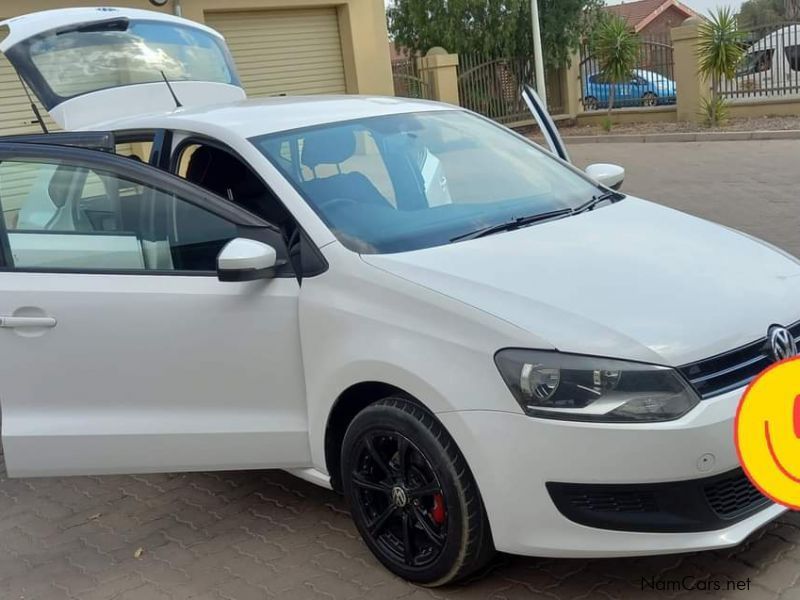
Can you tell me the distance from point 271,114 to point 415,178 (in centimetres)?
73

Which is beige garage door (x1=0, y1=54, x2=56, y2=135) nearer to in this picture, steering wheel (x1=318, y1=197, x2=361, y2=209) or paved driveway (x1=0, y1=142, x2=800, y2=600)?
paved driveway (x1=0, y1=142, x2=800, y2=600)

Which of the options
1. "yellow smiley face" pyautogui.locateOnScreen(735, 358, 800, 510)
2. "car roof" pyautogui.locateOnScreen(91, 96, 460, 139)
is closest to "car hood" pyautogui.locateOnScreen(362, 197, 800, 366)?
"yellow smiley face" pyautogui.locateOnScreen(735, 358, 800, 510)

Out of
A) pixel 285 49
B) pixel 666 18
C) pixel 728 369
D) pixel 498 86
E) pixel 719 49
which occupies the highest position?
pixel 666 18

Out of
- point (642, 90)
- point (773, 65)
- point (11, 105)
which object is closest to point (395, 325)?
point (11, 105)

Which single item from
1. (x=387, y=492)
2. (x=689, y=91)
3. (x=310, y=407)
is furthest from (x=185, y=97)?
(x=689, y=91)

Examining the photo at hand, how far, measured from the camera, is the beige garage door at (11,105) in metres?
11.6

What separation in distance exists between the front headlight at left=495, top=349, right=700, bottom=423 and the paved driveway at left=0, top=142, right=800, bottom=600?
0.78 metres

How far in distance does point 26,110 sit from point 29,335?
912cm

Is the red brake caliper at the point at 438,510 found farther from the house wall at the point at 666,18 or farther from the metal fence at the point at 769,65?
the house wall at the point at 666,18

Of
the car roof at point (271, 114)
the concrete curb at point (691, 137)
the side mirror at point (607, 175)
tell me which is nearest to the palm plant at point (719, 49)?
the concrete curb at point (691, 137)

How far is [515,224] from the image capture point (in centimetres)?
360

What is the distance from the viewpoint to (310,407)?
11.2 feet

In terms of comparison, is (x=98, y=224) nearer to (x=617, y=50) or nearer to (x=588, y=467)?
(x=588, y=467)

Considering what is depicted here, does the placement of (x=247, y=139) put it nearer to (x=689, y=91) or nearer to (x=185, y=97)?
(x=185, y=97)
